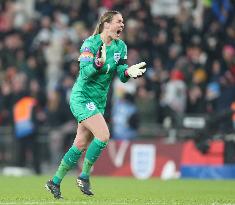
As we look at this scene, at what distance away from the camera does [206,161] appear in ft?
68.4

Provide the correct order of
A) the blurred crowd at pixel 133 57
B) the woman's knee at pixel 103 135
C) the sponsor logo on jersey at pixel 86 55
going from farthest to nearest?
the blurred crowd at pixel 133 57, the woman's knee at pixel 103 135, the sponsor logo on jersey at pixel 86 55

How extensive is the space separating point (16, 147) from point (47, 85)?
2.71 m

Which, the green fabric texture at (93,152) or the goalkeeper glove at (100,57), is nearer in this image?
the goalkeeper glove at (100,57)

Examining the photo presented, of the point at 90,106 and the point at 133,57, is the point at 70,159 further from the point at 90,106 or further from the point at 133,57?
the point at 133,57

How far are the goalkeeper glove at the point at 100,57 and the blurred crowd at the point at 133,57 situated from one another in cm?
965

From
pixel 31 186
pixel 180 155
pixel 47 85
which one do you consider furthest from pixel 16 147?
pixel 31 186

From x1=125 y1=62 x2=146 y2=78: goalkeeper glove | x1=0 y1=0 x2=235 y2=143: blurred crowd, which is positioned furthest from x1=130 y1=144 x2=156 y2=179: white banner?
x1=125 y1=62 x2=146 y2=78: goalkeeper glove

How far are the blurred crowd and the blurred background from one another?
3cm

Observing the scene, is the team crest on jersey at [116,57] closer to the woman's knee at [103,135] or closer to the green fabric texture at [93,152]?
the woman's knee at [103,135]

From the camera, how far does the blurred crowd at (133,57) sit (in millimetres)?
22984

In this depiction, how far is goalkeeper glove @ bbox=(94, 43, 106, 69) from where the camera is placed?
12.4 meters

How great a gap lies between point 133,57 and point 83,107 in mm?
11537

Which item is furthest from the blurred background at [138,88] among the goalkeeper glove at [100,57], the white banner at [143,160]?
the goalkeeper glove at [100,57]

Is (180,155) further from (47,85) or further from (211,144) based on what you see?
(47,85)
